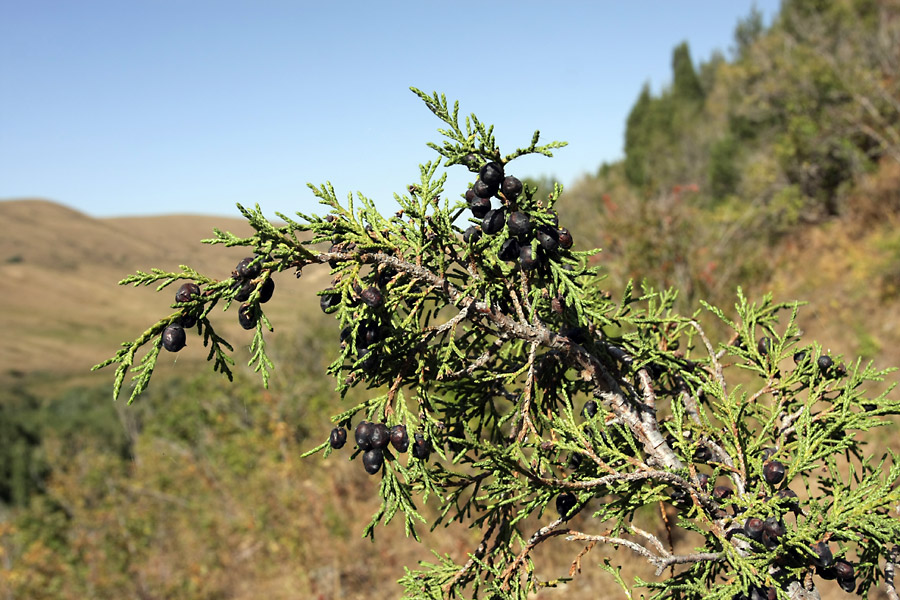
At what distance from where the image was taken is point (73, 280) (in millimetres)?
139875

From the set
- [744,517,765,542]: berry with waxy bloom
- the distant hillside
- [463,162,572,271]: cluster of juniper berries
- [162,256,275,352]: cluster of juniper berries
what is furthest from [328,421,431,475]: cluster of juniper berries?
the distant hillside

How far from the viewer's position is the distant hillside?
120938 millimetres

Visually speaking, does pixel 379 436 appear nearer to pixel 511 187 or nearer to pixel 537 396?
pixel 537 396

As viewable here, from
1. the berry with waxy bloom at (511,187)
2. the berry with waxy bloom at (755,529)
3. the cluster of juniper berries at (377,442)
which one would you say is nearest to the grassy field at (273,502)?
the cluster of juniper berries at (377,442)

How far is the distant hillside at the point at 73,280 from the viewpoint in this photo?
121 metres

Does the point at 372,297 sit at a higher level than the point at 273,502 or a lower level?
higher

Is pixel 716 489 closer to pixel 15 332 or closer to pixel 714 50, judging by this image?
pixel 714 50

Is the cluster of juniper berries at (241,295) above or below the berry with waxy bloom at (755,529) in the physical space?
above

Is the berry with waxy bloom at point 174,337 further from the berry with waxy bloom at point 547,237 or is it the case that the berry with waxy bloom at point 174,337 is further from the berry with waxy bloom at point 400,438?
the berry with waxy bloom at point 547,237

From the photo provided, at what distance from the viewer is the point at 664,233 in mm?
13945

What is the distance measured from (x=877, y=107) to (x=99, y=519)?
31.8 m

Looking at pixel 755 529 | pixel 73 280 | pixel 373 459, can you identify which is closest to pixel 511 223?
pixel 373 459

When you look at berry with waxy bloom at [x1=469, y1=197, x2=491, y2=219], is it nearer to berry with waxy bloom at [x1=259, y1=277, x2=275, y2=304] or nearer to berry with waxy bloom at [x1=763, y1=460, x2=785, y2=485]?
berry with waxy bloom at [x1=259, y1=277, x2=275, y2=304]

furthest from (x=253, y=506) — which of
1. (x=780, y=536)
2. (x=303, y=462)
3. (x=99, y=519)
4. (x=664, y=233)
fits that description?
(x=780, y=536)
